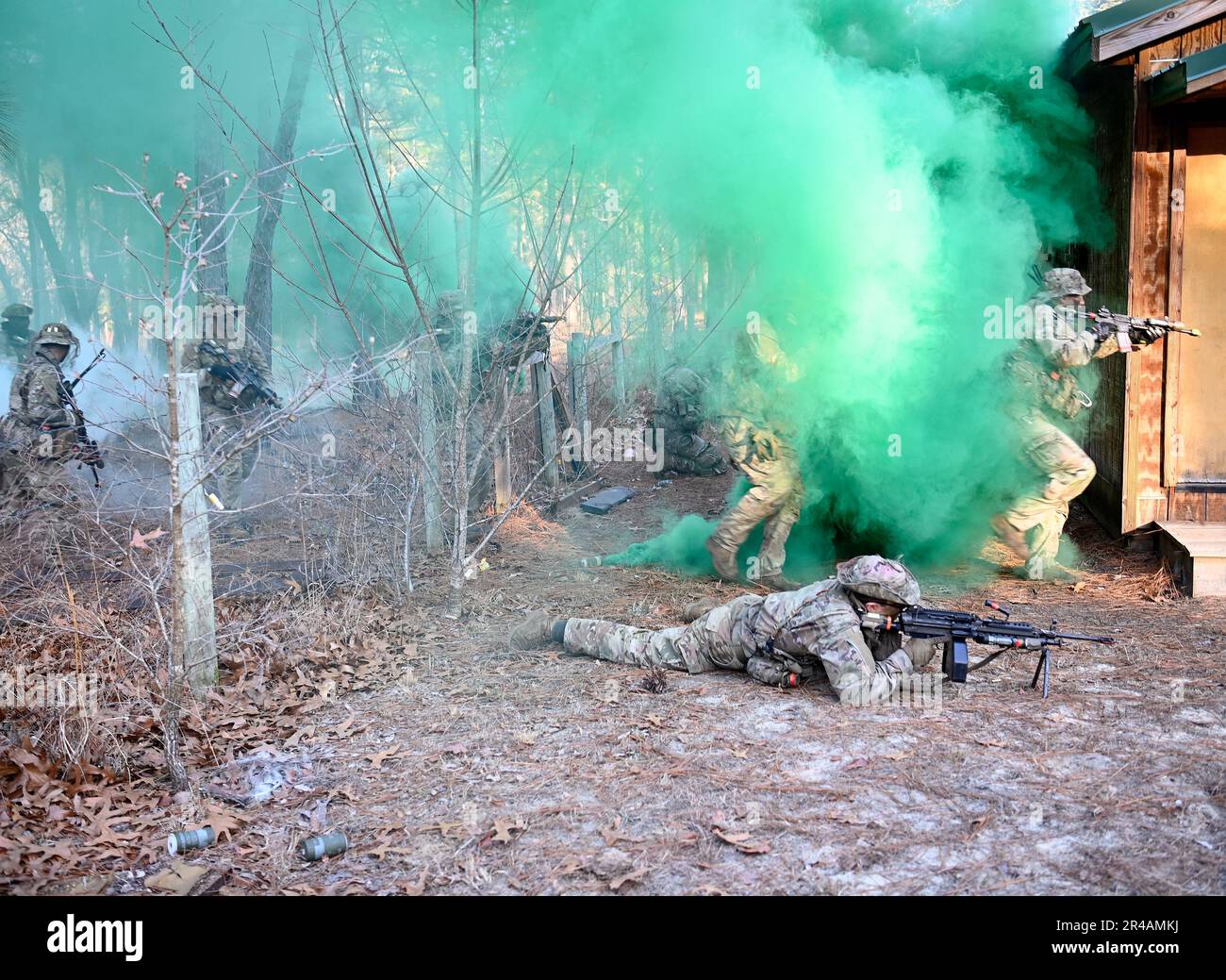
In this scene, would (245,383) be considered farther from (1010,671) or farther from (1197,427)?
(1197,427)

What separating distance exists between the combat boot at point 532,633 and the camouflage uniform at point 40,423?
473cm

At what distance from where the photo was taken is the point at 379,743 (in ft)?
15.8

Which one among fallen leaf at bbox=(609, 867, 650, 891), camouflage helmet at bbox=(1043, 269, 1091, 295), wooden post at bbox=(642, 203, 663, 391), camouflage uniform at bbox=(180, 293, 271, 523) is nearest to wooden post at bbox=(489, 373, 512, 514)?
camouflage uniform at bbox=(180, 293, 271, 523)

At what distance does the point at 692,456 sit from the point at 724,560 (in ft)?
15.2

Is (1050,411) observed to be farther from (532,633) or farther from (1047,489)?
(532,633)

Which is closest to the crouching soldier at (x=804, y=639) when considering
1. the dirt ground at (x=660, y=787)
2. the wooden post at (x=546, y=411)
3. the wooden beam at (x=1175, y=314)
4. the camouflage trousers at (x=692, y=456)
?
the dirt ground at (x=660, y=787)

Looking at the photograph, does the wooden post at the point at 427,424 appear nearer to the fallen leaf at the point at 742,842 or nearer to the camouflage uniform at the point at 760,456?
the camouflage uniform at the point at 760,456

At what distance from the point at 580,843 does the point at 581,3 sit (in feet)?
23.4

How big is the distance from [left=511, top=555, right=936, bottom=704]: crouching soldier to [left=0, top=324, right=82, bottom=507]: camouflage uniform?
17.8 feet

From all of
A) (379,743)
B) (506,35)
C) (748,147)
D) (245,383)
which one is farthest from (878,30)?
(379,743)

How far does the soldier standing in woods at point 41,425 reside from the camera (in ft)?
27.8

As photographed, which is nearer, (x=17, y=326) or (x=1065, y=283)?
(x=1065, y=283)

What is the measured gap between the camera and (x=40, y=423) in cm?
873

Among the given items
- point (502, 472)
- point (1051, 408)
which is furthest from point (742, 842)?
point (502, 472)
